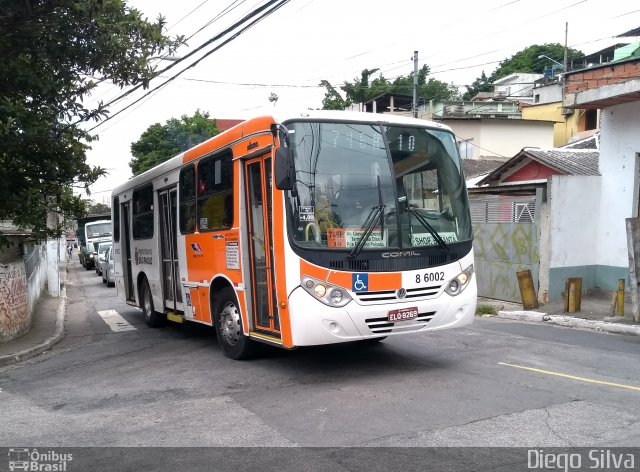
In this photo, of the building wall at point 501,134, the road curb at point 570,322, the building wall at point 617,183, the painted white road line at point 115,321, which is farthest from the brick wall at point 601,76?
the building wall at point 501,134

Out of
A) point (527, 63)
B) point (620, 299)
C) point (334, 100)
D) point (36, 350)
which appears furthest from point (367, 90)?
point (36, 350)

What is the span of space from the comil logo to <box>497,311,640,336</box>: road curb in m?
9.05

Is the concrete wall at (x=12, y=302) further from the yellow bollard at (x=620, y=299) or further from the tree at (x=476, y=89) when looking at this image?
the tree at (x=476, y=89)

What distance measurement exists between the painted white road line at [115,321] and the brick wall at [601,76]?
11146mm

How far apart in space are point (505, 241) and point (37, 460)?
12297mm

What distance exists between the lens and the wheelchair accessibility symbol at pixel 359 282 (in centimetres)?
661

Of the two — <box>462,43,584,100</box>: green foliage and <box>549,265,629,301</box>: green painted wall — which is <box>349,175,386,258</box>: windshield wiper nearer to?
<box>549,265,629,301</box>: green painted wall

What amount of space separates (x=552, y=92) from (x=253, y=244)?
40.7m

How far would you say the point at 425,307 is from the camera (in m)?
6.95

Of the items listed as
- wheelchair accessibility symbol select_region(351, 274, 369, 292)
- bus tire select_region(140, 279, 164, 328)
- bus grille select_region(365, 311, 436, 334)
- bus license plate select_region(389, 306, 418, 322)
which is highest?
wheelchair accessibility symbol select_region(351, 274, 369, 292)

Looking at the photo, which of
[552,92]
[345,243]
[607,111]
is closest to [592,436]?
[345,243]

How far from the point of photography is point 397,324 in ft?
22.4

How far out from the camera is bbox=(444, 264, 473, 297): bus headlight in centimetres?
716

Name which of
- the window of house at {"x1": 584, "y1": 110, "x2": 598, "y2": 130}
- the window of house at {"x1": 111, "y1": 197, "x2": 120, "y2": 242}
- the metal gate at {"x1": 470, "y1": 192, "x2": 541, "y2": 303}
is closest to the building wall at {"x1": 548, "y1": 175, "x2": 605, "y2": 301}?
the metal gate at {"x1": 470, "y1": 192, "x2": 541, "y2": 303}
